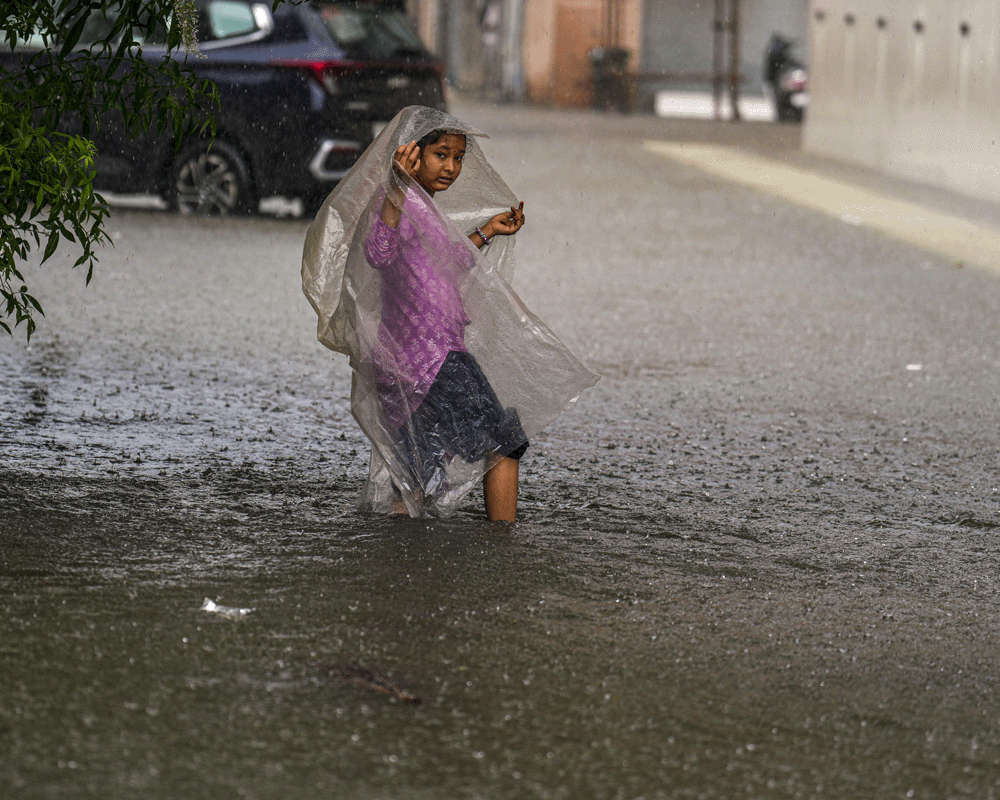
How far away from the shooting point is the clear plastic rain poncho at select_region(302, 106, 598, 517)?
5.14 m

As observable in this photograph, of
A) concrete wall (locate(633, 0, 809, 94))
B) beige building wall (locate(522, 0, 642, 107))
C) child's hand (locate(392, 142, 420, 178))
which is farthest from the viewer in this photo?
concrete wall (locate(633, 0, 809, 94))

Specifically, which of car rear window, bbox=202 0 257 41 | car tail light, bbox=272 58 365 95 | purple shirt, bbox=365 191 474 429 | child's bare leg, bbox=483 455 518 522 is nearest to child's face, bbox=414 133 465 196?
purple shirt, bbox=365 191 474 429

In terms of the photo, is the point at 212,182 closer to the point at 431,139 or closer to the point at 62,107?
the point at 62,107

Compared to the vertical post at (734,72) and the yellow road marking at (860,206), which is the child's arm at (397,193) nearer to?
the yellow road marking at (860,206)

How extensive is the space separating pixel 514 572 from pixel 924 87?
17.1 metres

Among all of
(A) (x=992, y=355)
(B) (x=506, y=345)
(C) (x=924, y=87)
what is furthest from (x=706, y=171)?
(B) (x=506, y=345)

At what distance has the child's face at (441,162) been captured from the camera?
521cm

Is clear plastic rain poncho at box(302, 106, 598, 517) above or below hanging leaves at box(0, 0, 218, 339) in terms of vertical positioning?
below

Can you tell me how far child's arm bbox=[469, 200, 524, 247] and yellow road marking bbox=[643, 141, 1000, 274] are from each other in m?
7.78

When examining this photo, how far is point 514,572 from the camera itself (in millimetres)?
4824

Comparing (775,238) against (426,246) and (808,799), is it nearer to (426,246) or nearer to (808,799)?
(426,246)

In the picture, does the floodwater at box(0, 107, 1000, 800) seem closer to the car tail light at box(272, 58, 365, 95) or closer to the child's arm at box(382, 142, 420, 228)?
the child's arm at box(382, 142, 420, 228)

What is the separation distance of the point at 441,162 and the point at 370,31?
9.37 metres

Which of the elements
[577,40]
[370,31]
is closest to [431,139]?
[370,31]
